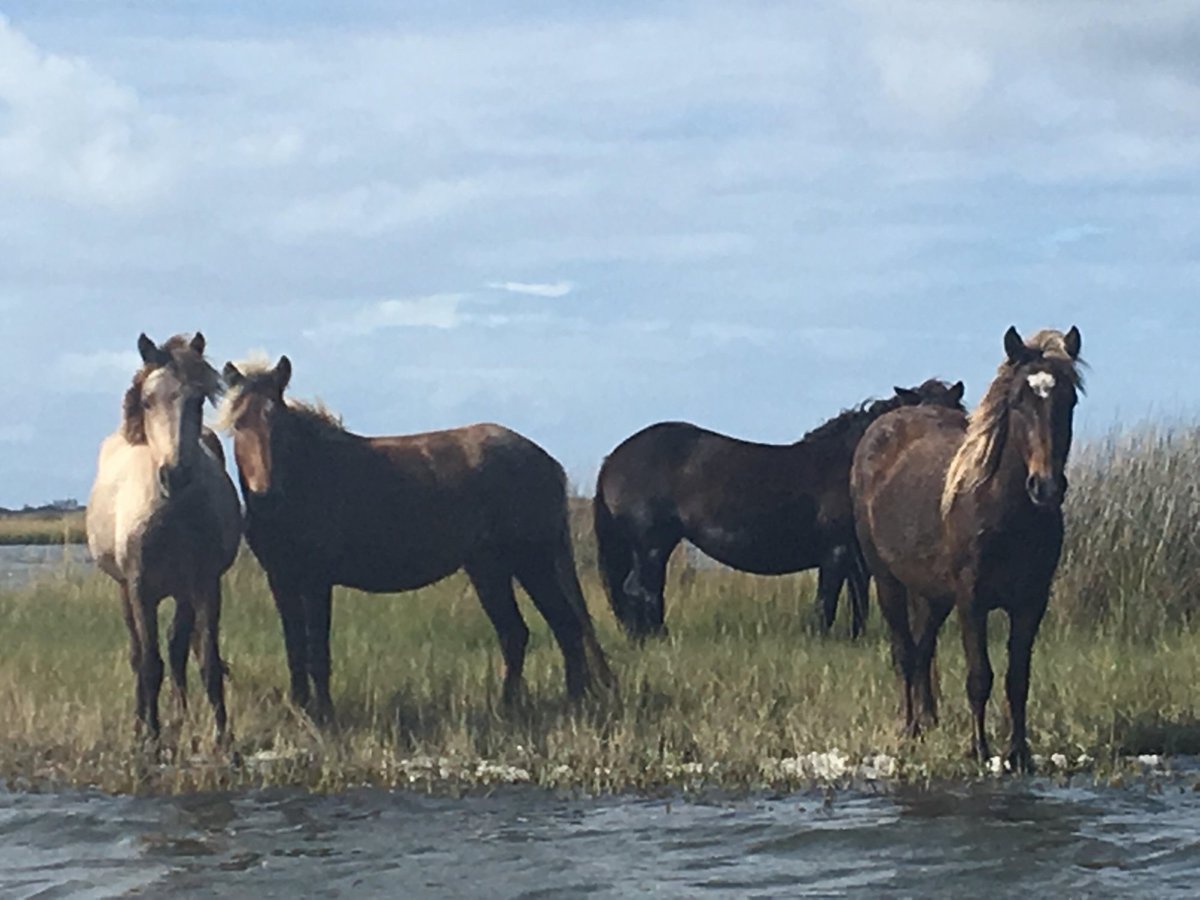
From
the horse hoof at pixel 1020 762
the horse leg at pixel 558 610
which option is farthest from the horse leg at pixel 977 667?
the horse leg at pixel 558 610

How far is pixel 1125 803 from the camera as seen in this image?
24.1ft

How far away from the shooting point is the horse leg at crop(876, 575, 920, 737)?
8.75 m

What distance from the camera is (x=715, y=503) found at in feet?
40.8

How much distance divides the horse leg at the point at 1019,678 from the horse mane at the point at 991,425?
0.59 meters

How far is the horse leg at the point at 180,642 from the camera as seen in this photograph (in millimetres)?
8500

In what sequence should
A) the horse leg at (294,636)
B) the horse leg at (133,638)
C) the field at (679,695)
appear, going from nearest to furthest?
the field at (679,695), the horse leg at (133,638), the horse leg at (294,636)

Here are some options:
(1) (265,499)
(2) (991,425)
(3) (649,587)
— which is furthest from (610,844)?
(3) (649,587)

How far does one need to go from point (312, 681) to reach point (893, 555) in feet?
10.1

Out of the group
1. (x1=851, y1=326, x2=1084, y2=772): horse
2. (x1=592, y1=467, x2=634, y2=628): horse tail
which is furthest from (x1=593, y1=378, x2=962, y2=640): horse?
(x1=851, y1=326, x2=1084, y2=772): horse

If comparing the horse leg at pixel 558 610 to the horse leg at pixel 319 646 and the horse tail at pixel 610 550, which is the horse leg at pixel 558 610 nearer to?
the horse leg at pixel 319 646

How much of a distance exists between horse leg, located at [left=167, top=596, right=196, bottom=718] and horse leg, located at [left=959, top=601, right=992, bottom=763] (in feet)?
12.0

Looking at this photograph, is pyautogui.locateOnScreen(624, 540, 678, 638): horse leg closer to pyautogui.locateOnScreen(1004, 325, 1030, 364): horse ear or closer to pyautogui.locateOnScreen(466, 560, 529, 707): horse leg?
pyautogui.locateOnScreen(466, 560, 529, 707): horse leg

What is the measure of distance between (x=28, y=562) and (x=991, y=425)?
82.7ft

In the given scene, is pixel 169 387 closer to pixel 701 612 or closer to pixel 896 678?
pixel 896 678
